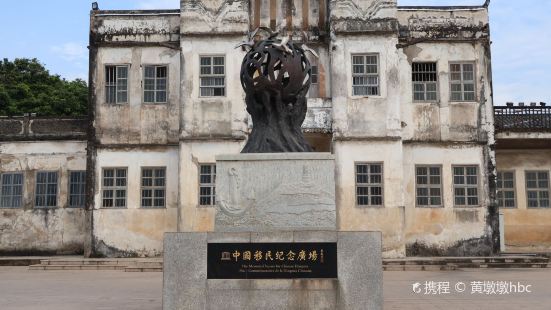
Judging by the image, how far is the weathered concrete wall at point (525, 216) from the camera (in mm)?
26781

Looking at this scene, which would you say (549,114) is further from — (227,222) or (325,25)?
(227,222)

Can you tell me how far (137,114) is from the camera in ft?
80.3

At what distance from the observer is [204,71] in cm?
2395

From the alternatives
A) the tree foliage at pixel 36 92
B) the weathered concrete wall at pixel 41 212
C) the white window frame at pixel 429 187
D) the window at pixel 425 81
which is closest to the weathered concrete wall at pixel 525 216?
the white window frame at pixel 429 187

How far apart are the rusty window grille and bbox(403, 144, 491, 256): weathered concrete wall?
2.82 m

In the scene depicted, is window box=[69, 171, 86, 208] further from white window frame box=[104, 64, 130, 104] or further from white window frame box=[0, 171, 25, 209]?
white window frame box=[104, 64, 130, 104]

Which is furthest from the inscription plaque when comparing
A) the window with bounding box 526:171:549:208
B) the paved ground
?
the window with bounding box 526:171:549:208

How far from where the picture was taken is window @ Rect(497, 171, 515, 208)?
27.1m

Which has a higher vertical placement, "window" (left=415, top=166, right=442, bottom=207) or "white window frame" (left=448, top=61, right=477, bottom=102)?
"white window frame" (left=448, top=61, right=477, bottom=102)

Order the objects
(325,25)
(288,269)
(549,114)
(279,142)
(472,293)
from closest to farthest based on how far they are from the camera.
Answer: (288,269) < (279,142) < (472,293) < (325,25) < (549,114)

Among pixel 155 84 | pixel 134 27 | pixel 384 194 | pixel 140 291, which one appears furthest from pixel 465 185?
pixel 140 291

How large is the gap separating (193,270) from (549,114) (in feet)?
70.5

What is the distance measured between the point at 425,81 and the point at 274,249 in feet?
56.3

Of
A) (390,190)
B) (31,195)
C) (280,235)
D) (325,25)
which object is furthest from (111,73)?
(280,235)
